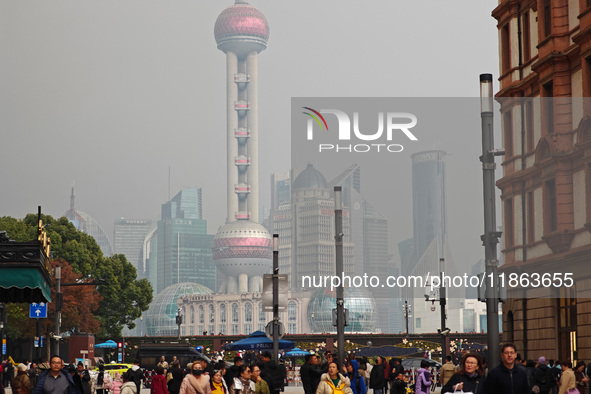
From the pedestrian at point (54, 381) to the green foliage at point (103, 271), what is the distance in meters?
70.7

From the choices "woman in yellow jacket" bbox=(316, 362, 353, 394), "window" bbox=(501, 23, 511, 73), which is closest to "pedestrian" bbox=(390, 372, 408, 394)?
"woman in yellow jacket" bbox=(316, 362, 353, 394)

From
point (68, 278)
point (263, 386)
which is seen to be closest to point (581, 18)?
point (263, 386)

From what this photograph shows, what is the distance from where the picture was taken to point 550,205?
38812mm

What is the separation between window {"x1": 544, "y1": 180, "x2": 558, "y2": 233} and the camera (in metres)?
38.5

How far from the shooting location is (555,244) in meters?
37.4

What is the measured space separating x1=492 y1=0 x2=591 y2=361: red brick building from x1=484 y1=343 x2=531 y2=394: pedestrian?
20.9 metres

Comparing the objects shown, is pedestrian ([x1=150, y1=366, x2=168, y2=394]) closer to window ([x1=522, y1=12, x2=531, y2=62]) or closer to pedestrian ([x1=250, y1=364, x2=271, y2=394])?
pedestrian ([x1=250, y1=364, x2=271, y2=394])

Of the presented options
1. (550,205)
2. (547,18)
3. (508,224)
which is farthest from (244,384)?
(508,224)

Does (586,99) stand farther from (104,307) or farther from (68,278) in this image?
(104,307)

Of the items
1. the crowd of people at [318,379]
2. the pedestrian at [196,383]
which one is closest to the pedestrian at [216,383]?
the crowd of people at [318,379]

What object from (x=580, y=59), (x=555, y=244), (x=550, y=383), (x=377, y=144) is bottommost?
(x=550, y=383)

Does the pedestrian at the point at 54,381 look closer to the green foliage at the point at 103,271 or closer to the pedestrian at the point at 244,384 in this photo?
the pedestrian at the point at 244,384

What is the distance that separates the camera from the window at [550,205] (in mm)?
38500

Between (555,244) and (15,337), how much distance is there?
54.5 m
